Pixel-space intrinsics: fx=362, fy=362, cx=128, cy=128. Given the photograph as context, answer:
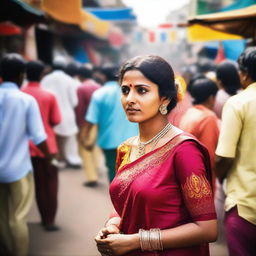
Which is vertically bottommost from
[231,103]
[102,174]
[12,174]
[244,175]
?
[102,174]

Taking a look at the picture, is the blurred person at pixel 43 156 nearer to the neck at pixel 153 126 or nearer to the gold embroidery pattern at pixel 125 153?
the gold embroidery pattern at pixel 125 153

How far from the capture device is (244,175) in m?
2.16

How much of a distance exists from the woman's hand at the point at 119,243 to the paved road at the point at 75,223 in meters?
2.21

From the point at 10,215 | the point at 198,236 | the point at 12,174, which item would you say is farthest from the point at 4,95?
the point at 198,236

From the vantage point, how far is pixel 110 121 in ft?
15.6

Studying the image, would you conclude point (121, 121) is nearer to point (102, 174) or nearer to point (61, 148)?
point (102, 174)

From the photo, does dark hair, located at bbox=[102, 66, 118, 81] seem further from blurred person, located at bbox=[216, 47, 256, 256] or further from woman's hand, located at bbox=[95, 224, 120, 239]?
woman's hand, located at bbox=[95, 224, 120, 239]

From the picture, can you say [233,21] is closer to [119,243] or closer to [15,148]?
[15,148]

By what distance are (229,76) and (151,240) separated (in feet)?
8.49

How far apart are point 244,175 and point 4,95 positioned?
2199 mm

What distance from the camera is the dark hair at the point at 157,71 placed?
5.38ft

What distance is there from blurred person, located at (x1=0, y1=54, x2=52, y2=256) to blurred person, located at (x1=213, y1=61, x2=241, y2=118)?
1.87 m

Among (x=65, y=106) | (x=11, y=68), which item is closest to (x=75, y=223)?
(x=11, y=68)

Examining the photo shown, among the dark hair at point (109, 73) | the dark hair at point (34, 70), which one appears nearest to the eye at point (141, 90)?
the dark hair at point (34, 70)
